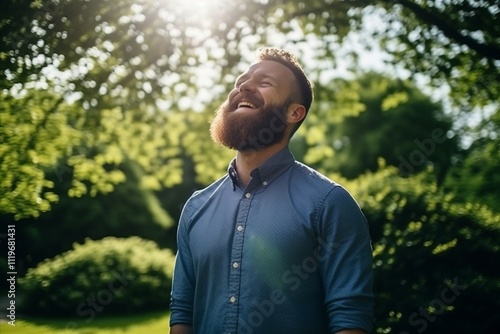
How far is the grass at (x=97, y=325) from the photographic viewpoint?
10.7 m

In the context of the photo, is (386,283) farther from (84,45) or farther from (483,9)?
(84,45)

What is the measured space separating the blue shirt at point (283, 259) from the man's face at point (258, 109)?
15cm

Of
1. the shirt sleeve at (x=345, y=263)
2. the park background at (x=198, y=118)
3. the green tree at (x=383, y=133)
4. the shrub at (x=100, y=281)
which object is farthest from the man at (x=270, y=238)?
the green tree at (x=383, y=133)

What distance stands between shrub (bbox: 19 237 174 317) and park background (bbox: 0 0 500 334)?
5 centimetres

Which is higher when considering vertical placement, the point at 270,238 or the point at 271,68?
the point at 271,68

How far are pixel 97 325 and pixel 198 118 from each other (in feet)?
16.5

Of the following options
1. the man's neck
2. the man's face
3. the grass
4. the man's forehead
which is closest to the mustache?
the man's face

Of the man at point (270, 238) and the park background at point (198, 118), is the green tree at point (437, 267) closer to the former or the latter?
the park background at point (198, 118)

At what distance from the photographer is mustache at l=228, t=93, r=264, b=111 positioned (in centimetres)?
312

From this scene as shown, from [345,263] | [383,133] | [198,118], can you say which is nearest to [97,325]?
[198,118]

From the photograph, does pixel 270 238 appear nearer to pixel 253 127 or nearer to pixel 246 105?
pixel 253 127

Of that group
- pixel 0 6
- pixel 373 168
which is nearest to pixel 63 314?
pixel 0 6

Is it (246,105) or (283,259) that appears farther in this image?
(246,105)

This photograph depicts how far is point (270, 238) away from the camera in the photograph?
2832 mm
